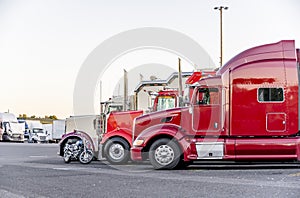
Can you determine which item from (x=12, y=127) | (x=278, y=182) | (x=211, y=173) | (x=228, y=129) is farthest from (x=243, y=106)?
(x=12, y=127)

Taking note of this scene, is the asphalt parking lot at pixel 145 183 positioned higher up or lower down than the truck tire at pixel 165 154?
lower down

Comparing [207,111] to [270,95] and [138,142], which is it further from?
[138,142]

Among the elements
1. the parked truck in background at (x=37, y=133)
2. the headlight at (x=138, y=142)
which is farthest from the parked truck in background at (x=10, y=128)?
the headlight at (x=138, y=142)

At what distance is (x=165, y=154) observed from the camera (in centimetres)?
1354

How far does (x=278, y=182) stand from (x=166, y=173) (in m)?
3.13

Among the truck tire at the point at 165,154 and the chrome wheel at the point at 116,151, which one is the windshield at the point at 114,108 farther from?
the truck tire at the point at 165,154

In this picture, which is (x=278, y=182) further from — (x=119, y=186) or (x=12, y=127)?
(x=12, y=127)

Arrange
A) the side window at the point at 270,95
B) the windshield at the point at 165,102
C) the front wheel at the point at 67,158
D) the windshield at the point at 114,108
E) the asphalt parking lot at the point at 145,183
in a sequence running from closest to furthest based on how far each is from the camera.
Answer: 1. the asphalt parking lot at the point at 145,183
2. the side window at the point at 270,95
3. the front wheel at the point at 67,158
4. the windshield at the point at 165,102
5. the windshield at the point at 114,108

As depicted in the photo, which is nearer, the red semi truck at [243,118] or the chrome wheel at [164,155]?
the red semi truck at [243,118]

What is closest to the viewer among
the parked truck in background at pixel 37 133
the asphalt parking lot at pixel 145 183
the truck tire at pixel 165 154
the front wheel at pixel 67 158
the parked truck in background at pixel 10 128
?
the asphalt parking lot at pixel 145 183

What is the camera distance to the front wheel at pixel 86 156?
15719 millimetres

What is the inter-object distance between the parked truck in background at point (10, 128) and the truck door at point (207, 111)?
34.3 m

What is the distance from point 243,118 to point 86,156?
509 cm

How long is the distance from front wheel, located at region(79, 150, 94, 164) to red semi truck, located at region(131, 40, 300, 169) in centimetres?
244
